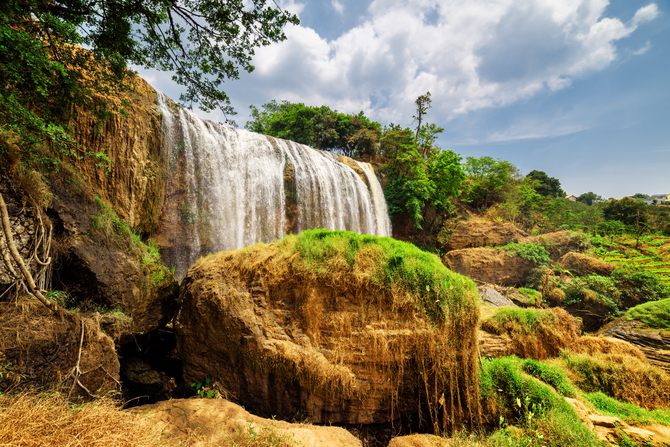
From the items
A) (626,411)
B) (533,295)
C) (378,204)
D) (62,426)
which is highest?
(378,204)

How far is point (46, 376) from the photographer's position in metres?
3.24

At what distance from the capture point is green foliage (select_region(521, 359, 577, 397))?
5.50 metres

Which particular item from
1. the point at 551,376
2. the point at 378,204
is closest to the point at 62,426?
the point at 551,376

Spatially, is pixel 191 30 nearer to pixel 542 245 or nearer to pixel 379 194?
pixel 379 194

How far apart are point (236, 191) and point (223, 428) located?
8794 mm

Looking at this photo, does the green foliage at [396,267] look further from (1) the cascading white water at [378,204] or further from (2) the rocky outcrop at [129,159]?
(1) the cascading white water at [378,204]

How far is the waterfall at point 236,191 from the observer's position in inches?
361

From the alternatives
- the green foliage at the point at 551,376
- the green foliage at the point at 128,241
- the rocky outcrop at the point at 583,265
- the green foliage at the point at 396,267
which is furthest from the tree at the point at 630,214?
the green foliage at the point at 128,241

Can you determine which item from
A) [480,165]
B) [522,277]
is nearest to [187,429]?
[522,277]

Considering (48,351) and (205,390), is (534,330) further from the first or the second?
(48,351)

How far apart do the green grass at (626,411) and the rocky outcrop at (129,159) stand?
12482 millimetres

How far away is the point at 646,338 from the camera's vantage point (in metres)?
8.69

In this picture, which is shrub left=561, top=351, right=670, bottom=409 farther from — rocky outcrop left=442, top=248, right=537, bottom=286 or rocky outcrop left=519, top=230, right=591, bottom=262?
rocky outcrop left=519, top=230, right=591, bottom=262

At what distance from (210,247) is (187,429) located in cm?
712
